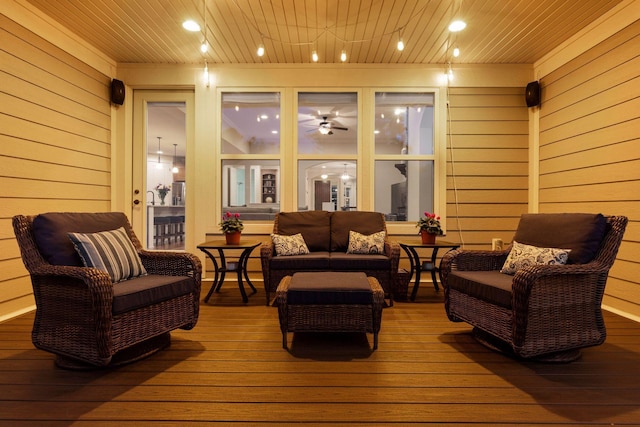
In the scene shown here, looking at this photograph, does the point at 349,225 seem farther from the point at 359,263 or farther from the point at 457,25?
the point at 457,25

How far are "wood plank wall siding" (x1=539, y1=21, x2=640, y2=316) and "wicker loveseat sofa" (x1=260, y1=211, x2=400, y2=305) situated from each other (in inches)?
80.5

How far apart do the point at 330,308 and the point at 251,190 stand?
2855 millimetres

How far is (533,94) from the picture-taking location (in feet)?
14.4

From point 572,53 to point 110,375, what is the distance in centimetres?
515

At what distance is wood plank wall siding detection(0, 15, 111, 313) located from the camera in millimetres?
3078

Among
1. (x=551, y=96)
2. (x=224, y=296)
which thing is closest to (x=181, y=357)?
(x=224, y=296)

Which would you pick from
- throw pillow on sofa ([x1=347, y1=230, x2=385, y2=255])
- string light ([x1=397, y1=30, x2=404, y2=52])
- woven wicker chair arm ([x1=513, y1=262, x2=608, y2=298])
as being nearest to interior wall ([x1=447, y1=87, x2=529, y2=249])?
string light ([x1=397, y1=30, x2=404, y2=52])

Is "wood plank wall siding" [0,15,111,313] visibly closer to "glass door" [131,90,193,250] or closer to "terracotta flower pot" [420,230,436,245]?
"glass door" [131,90,193,250]

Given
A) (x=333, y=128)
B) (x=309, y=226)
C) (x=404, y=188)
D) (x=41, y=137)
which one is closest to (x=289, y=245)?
(x=309, y=226)

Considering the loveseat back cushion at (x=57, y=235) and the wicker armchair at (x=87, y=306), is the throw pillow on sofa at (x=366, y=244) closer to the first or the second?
the wicker armchair at (x=87, y=306)

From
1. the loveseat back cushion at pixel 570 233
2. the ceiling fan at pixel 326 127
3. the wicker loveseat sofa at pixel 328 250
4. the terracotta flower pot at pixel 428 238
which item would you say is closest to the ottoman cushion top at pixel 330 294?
the wicker loveseat sofa at pixel 328 250

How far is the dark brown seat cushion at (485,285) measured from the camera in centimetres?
219

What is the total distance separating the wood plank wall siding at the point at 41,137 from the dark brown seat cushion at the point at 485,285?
3.78 meters

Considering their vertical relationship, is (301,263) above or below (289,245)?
below
